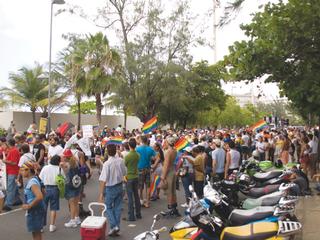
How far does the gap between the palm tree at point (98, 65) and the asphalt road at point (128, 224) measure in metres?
15.2

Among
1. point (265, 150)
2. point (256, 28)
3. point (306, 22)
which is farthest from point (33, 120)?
point (306, 22)

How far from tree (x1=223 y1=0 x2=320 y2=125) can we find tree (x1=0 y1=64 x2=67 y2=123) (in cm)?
2081

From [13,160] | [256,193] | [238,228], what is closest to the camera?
[238,228]

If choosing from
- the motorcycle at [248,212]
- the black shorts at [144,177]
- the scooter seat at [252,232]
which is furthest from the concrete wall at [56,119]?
the scooter seat at [252,232]

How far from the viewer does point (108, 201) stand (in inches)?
314

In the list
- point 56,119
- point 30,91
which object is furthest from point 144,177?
point 30,91

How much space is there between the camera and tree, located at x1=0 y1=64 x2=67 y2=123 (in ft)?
103

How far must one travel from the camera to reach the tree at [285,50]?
38.9 feet

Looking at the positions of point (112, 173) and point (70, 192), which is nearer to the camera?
point (112, 173)

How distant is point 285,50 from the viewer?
12.2m

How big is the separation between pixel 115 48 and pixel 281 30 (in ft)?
57.5

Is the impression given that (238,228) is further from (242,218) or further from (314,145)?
(314,145)

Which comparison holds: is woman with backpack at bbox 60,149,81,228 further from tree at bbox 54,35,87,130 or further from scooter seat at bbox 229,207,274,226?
tree at bbox 54,35,87,130

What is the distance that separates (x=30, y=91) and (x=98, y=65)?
8.41m
